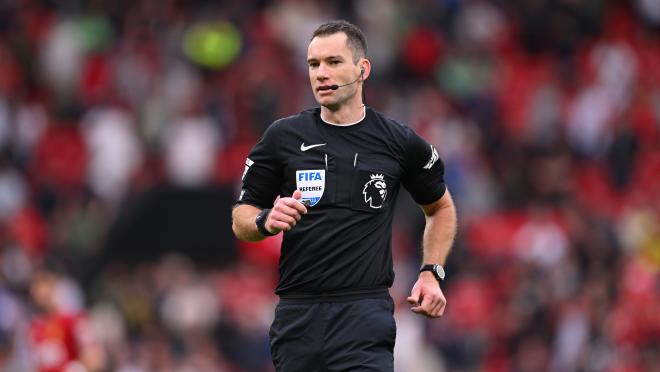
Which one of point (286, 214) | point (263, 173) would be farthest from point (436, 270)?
point (286, 214)

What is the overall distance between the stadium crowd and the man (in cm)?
514

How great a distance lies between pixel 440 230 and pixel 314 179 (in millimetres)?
866

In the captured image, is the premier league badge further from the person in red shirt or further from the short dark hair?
the person in red shirt

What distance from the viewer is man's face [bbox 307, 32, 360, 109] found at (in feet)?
22.8

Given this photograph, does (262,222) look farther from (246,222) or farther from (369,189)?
(369,189)

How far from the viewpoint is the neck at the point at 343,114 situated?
7.02 m

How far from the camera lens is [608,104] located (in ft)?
61.5

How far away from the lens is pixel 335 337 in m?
6.75

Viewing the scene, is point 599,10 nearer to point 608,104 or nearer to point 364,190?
point 608,104

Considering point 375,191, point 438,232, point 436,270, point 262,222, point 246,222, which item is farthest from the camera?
point 438,232

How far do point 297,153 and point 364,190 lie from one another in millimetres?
355

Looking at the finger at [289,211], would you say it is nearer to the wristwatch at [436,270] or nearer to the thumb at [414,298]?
the thumb at [414,298]

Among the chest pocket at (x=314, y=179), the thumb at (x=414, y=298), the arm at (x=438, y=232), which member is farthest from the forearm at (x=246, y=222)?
the arm at (x=438, y=232)

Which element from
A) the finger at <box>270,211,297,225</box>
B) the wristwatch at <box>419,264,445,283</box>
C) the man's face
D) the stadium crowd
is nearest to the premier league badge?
the man's face
